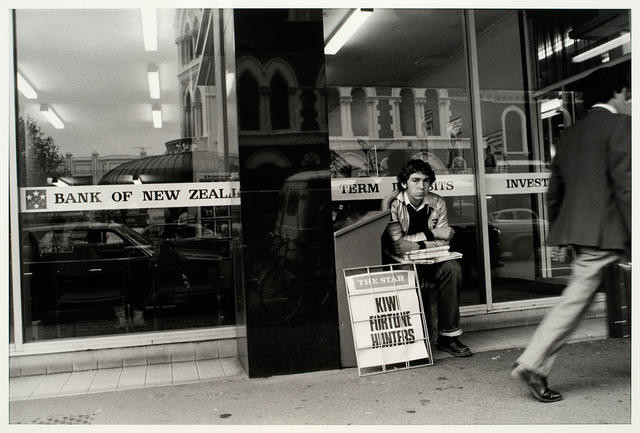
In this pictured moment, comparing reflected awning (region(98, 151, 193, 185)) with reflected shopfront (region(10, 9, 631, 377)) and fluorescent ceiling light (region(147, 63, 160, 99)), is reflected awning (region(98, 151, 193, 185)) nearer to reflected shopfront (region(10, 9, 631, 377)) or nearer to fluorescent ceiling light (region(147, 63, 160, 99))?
reflected shopfront (region(10, 9, 631, 377))

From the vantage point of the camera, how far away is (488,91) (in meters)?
6.22

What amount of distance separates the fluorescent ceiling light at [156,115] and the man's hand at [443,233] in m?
2.59

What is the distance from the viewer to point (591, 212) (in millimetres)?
3578

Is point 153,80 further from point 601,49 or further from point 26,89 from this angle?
point 601,49

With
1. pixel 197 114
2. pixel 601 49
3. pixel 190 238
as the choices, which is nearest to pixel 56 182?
pixel 190 238

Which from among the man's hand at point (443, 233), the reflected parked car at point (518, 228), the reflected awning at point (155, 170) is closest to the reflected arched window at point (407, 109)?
the reflected parked car at point (518, 228)

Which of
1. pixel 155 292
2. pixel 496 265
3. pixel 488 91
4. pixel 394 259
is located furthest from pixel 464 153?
pixel 155 292

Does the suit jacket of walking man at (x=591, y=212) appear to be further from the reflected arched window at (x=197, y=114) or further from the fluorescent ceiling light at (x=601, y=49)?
the reflected arched window at (x=197, y=114)

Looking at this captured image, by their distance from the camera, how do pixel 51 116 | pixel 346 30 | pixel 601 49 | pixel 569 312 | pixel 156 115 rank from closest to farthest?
1. pixel 569 312
2. pixel 51 116
3. pixel 156 115
4. pixel 346 30
5. pixel 601 49

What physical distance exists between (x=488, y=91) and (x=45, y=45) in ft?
14.2

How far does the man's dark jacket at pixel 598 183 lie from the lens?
3.47 metres

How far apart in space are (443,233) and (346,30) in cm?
254

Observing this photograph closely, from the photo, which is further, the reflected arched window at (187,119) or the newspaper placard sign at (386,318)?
the reflected arched window at (187,119)

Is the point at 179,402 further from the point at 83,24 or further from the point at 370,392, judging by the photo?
the point at 83,24
